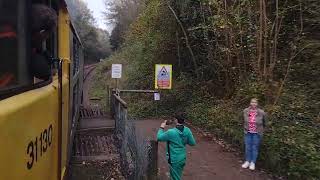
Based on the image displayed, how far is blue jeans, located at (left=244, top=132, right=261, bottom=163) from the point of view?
11.1 metres

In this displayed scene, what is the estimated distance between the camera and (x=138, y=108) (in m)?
22.2

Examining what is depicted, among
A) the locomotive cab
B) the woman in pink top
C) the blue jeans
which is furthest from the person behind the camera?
the blue jeans

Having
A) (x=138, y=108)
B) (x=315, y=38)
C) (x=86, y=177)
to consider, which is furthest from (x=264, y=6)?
(x=138, y=108)

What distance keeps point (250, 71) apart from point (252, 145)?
18.1 feet

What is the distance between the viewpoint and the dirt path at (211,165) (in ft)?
35.4

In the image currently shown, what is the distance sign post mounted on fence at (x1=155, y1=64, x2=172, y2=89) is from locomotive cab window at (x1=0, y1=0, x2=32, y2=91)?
16894 millimetres

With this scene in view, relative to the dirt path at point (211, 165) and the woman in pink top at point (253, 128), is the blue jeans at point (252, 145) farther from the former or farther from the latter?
the dirt path at point (211, 165)

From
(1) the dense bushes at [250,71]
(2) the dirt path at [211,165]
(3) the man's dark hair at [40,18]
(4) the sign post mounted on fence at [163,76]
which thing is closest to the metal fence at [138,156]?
(2) the dirt path at [211,165]

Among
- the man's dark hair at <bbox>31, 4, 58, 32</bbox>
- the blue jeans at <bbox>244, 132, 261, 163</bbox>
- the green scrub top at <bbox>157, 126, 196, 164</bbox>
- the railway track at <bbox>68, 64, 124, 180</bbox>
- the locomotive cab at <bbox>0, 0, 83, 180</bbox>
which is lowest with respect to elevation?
the railway track at <bbox>68, 64, 124, 180</bbox>

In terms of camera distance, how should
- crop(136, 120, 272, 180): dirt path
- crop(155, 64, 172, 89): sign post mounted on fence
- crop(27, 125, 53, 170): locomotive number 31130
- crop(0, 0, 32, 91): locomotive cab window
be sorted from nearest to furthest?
crop(0, 0, 32, 91): locomotive cab window, crop(27, 125, 53, 170): locomotive number 31130, crop(136, 120, 272, 180): dirt path, crop(155, 64, 172, 89): sign post mounted on fence

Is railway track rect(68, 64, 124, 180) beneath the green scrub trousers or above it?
beneath

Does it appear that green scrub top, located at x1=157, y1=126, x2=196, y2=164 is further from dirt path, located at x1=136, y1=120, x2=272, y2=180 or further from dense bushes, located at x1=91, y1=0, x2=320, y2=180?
dense bushes, located at x1=91, y1=0, x2=320, y2=180

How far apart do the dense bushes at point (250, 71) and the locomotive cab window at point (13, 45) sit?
751 cm

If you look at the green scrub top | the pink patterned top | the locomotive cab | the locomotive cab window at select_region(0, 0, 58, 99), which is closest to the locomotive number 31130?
the locomotive cab
